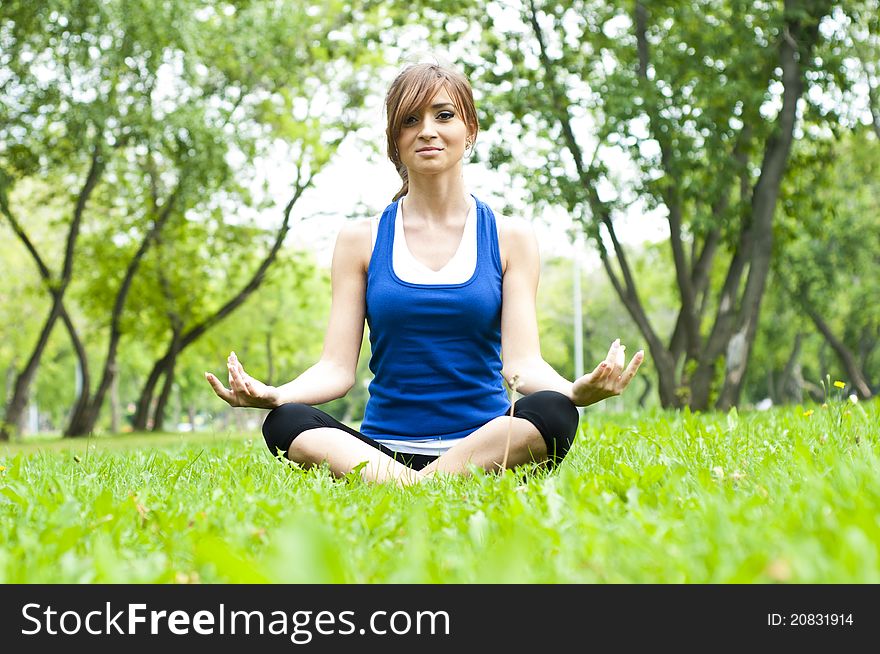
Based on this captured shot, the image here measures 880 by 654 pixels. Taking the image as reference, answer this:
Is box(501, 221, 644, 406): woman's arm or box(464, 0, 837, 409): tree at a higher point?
box(464, 0, 837, 409): tree

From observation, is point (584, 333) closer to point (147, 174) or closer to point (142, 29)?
point (147, 174)

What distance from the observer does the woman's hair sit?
3.69 meters

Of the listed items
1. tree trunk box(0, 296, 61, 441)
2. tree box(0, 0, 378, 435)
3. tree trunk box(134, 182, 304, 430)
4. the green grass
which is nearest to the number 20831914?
the green grass

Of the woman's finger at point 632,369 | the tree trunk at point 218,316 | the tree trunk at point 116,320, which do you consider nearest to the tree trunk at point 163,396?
the tree trunk at point 218,316

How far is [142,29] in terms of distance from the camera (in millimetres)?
14898

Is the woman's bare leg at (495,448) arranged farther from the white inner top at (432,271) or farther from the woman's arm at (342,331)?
the woman's arm at (342,331)

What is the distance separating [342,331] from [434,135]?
0.96m

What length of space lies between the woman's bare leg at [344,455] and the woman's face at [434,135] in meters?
1.21

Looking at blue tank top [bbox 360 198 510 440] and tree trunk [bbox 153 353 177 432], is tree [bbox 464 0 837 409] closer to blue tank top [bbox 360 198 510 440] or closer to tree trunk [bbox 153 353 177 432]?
blue tank top [bbox 360 198 510 440]

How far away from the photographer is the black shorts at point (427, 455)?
3248 millimetres

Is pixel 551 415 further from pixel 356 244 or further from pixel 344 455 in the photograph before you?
pixel 356 244

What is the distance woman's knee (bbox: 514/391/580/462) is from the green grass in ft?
0.49

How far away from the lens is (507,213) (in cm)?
1245

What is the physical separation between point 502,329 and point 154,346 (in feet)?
73.6
